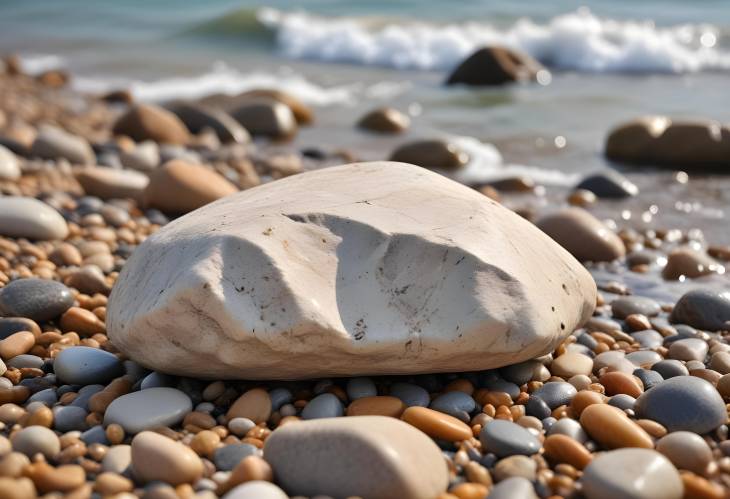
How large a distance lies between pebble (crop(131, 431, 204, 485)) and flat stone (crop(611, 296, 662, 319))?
2.00m

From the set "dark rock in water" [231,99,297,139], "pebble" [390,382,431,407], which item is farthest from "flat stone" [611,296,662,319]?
"dark rock in water" [231,99,297,139]

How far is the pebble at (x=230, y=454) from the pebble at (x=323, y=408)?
0.84ft

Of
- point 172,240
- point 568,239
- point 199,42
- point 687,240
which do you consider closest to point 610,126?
point 687,240

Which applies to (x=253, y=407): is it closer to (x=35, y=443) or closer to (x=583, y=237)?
(x=35, y=443)

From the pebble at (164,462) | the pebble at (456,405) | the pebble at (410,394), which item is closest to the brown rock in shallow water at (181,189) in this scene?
the pebble at (410,394)

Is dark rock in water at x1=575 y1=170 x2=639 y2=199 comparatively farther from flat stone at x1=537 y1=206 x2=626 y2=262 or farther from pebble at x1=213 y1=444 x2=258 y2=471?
pebble at x1=213 y1=444 x2=258 y2=471

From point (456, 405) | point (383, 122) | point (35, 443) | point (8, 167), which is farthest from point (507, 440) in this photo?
point (383, 122)

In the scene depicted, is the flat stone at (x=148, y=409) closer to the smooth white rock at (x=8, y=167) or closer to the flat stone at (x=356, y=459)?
the flat stone at (x=356, y=459)

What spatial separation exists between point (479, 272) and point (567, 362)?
557 millimetres

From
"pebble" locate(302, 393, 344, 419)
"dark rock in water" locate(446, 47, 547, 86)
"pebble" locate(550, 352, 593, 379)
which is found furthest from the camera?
"dark rock in water" locate(446, 47, 547, 86)

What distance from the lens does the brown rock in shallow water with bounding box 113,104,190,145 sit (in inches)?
259

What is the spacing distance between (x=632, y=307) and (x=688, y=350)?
1.65 ft

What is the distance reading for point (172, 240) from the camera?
269cm

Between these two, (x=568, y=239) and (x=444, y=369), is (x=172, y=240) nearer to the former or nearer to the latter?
(x=444, y=369)
